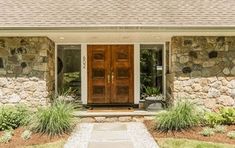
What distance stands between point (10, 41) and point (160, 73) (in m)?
5.16

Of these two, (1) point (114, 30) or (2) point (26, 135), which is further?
(1) point (114, 30)

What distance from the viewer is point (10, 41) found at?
11.0 m

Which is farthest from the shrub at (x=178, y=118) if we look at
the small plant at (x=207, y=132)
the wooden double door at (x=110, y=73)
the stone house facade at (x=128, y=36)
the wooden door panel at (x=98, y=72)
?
the wooden door panel at (x=98, y=72)

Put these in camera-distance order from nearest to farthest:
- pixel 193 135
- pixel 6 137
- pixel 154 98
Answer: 1. pixel 6 137
2. pixel 193 135
3. pixel 154 98

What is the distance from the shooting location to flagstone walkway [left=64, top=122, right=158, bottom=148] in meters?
8.12

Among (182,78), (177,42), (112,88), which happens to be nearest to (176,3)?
(177,42)

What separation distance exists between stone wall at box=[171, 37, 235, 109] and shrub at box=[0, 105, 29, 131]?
4295mm

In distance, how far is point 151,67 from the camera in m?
13.3

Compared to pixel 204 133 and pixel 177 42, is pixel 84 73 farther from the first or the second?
pixel 204 133

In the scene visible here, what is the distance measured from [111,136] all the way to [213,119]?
9.29 feet

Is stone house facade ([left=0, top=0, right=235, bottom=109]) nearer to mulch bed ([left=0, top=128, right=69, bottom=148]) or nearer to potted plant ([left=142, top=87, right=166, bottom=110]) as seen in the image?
potted plant ([left=142, top=87, right=166, bottom=110])

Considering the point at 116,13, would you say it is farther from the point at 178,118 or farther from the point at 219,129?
the point at 219,129

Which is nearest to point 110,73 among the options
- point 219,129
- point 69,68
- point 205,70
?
point 69,68

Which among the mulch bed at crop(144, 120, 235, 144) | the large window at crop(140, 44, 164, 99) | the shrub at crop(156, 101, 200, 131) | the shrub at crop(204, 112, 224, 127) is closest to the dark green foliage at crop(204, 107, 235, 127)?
the shrub at crop(204, 112, 224, 127)
